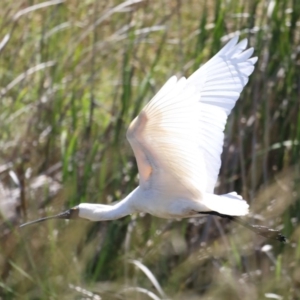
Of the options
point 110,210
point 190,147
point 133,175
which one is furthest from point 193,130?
point 133,175

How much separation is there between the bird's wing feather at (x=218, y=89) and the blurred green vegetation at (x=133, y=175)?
0.44 meters

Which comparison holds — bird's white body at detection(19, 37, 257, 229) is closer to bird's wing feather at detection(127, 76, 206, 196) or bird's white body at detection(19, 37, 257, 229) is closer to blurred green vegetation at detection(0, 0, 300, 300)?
bird's wing feather at detection(127, 76, 206, 196)

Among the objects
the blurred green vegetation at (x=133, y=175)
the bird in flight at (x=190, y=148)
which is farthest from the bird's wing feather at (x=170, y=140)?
the blurred green vegetation at (x=133, y=175)

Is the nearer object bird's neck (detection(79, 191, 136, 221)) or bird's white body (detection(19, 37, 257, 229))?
bird's white body (detection(19, 37, 257, 229))

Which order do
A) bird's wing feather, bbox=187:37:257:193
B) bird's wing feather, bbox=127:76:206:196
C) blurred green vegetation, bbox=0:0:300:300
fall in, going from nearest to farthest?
bird's wing feather, bbox=127:76:206:196
bird's wing feather, bbox=187:37:257:193
blurred green vegetation, bbox=0:0:300:300

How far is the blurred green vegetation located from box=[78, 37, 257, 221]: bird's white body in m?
0.31

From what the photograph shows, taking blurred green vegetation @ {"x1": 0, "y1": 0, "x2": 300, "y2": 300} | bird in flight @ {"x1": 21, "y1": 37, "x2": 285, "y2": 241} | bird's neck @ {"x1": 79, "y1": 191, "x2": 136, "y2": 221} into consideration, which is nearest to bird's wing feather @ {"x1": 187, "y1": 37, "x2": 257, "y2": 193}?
bird in flight @ {"x1": 21, "y1": 37, "x2": 285, "y2": 241}

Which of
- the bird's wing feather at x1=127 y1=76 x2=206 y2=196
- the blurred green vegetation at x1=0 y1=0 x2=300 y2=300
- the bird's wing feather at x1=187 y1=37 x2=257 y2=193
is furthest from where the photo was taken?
the blurred green vegetation at x1=0 y1=0 x2=300 y2=300

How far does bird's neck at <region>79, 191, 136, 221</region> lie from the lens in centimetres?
230

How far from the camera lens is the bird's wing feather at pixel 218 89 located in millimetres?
2248

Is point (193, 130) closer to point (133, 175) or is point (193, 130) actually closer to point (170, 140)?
point (170, 140)

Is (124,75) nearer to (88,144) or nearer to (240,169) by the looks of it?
(88,144)

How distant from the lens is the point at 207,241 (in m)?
2.91

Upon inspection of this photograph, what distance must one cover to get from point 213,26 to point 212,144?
872 millimetres
